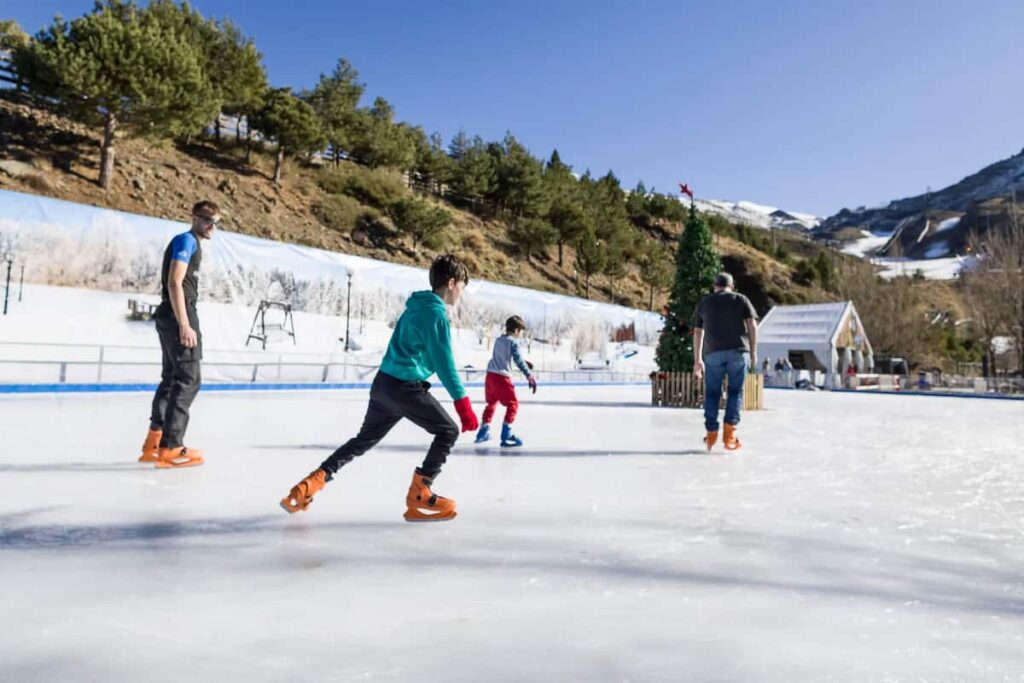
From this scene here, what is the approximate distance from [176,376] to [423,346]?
194 centimetres

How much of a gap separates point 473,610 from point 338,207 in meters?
31.4

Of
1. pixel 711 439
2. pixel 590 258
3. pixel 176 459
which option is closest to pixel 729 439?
pixel 711 439

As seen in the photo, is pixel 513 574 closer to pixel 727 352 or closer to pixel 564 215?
pixel 727 352

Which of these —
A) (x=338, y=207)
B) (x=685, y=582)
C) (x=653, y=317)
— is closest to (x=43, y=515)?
(x=685, y=582)

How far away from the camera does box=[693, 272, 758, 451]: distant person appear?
4938 millimetres

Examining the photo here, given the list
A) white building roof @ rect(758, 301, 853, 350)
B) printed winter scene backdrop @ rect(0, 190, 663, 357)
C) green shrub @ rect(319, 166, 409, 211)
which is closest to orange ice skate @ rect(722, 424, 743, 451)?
printed winter scene backdrop @ rect(0, 190, 663, 357)

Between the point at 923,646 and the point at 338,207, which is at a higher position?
the point at 338,207

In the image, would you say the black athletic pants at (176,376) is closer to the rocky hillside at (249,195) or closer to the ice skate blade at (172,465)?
the ice skate blade at (172,465)

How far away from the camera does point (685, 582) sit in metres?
1.85

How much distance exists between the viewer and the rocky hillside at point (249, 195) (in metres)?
22.2

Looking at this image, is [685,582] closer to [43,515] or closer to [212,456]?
[43,515]

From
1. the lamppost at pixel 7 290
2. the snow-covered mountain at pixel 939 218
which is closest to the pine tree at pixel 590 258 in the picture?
the lamppost at pixel 7 290

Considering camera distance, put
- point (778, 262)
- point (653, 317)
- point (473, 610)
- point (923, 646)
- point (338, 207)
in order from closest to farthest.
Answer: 1. point (923, 646)
2. point (473, 610)
3. point (653, 317)
4. point (338, 207)
5. point (778, 262)

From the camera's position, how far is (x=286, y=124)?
1210 inches
